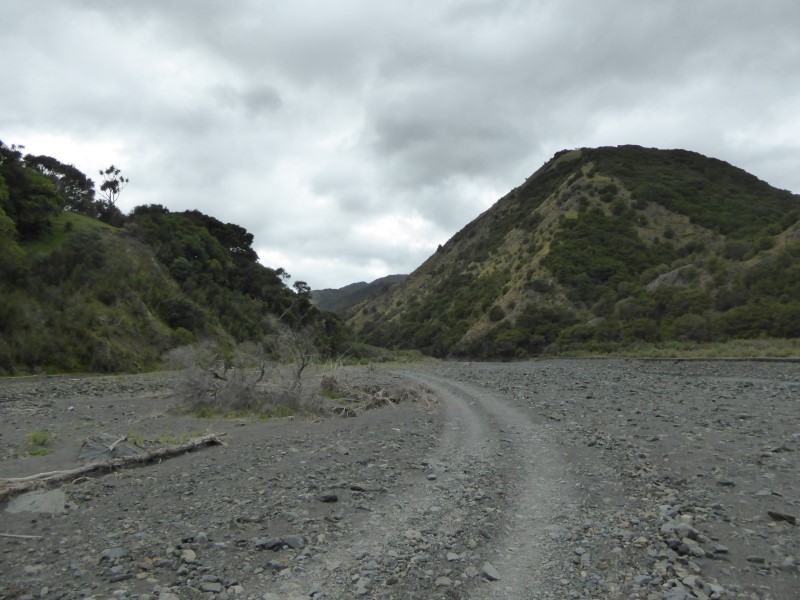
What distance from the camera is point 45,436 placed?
1052 cm

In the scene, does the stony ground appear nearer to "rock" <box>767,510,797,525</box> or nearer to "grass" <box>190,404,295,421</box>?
"rock" <box>767,510,797,525</box>

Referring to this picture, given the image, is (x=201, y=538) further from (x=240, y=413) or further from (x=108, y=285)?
(x=108, y=285)

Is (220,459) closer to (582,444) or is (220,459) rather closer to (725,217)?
(582,444)

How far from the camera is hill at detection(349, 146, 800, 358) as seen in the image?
122ft

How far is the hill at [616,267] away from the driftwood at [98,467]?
111ft

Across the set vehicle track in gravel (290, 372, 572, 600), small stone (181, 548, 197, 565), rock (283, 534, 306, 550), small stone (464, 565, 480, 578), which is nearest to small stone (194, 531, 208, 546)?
small stone (181, 548, 197, 565)

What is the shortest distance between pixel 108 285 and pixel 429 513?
3652 centimetres

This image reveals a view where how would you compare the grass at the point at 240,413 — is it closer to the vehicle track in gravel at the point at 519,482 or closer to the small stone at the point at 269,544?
the vehicle track in gravel at the point at 519,482

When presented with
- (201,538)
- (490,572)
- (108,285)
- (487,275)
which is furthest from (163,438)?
(487,275)

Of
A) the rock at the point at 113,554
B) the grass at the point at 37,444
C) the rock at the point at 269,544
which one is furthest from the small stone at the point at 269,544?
the grass at the point at 37,444

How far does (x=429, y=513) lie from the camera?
6.49 m

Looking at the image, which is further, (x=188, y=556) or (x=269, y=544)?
(x=269, y=544)

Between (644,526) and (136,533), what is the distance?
5493 millimetres

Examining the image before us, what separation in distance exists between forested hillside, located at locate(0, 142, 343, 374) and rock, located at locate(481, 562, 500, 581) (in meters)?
16.8
